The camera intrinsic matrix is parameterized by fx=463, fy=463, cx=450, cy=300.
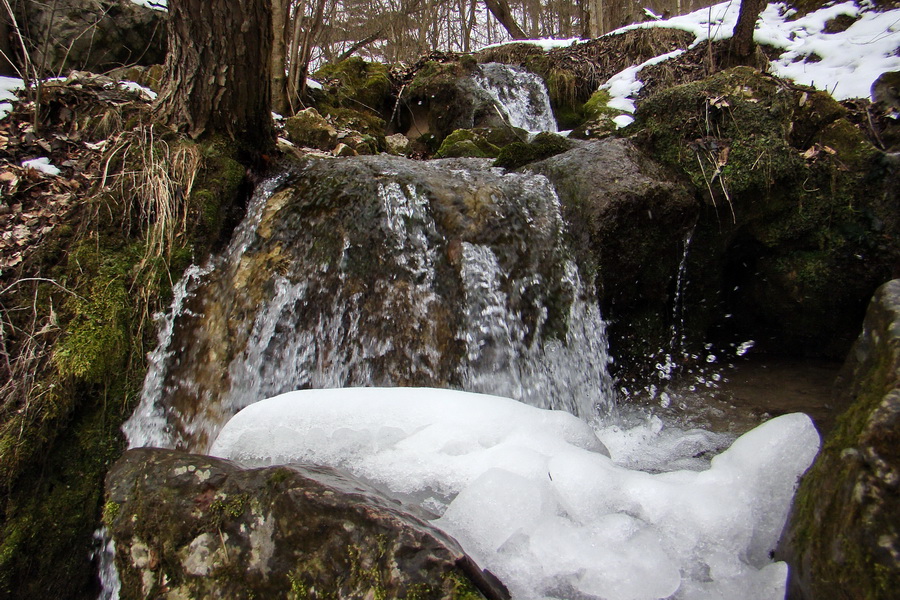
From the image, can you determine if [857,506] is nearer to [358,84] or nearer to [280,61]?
[280,61]

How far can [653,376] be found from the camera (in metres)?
3.68

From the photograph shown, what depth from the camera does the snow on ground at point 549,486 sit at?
1290 millimetres

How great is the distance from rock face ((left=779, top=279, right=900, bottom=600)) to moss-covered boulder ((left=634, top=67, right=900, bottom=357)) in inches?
99.9

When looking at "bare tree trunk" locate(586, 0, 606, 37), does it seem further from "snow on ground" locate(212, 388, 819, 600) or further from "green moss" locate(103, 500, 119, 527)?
"green moss" locate(103, 500, 119, 527)

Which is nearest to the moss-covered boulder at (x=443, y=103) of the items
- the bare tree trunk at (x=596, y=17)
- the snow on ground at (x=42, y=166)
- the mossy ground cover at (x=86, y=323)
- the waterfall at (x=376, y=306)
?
the waterfall at (x=376, y=306)

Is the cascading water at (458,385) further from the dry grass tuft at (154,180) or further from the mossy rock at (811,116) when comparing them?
the mossy rock at (811,116)

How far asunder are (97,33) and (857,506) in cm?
739

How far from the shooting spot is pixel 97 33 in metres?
5.29

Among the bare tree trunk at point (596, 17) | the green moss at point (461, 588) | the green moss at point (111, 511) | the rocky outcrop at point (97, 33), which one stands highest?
the bare tree trunk at point (596, 17)

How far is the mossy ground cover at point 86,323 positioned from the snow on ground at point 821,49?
18.0 ft

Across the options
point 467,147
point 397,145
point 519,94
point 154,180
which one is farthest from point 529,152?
point 519,94

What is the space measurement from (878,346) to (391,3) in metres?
14.5

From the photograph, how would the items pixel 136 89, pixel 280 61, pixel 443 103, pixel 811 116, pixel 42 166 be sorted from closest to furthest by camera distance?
pixel 42 166, pixel 811 116, pixel 136 89, pixel 280 61, pixel 443 103

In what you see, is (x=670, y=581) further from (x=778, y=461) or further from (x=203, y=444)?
(x=203, y=444)
